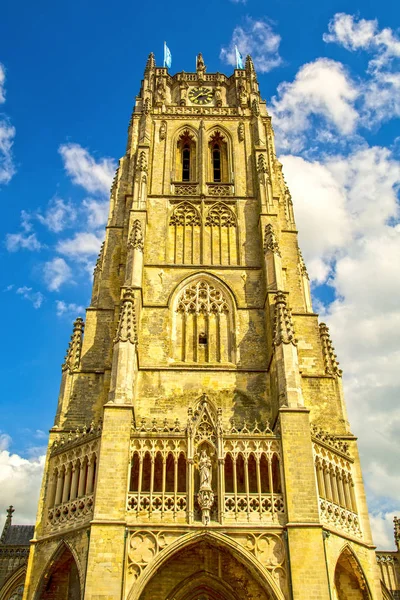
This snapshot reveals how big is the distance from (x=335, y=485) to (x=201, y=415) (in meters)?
4.74

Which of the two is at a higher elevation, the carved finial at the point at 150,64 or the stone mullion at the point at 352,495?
the carved finial at the point at 150,64

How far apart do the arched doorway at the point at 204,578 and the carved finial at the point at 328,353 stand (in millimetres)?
7780

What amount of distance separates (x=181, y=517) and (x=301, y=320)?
957 centimetres

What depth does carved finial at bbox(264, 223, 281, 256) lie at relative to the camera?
23953 millimetres

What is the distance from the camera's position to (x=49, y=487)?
19000 millimetres

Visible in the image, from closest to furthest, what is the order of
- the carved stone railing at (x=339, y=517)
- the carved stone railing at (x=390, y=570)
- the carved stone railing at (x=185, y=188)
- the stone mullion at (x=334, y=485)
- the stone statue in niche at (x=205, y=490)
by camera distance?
the stone statue in niche at (x=205, y=490) < the carved stone railing at (x=339, y=517) < the stone mullion at (x=334, y=485) < the carved stone railing at (x=390, y=570) < the carved stone railing at (x=185, y=188)

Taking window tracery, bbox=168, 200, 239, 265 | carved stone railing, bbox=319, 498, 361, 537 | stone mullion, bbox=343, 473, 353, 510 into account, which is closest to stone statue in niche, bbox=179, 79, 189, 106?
window tracery, bbox=168, 200, 239, 265

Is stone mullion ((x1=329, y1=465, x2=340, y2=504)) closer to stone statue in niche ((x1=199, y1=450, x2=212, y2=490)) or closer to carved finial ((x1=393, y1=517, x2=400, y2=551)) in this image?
stone statue in niche ((x1=199, y1=450, x2=212, y2=490))

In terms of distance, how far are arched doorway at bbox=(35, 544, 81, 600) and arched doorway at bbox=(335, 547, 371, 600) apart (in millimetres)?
7854

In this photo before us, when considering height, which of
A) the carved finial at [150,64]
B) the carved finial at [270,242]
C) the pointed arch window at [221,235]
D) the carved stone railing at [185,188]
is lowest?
the carved finial at [270,242]

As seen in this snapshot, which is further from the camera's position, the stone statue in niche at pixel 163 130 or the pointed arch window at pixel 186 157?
the stone statue in niche at pixel 163 130

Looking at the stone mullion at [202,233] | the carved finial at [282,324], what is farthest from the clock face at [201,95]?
the carved finial at [282,324]

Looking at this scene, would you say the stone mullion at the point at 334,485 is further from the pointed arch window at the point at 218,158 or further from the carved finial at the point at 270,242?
the pointed arch window at the point at 218,158

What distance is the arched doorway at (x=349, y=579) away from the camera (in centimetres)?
1809
